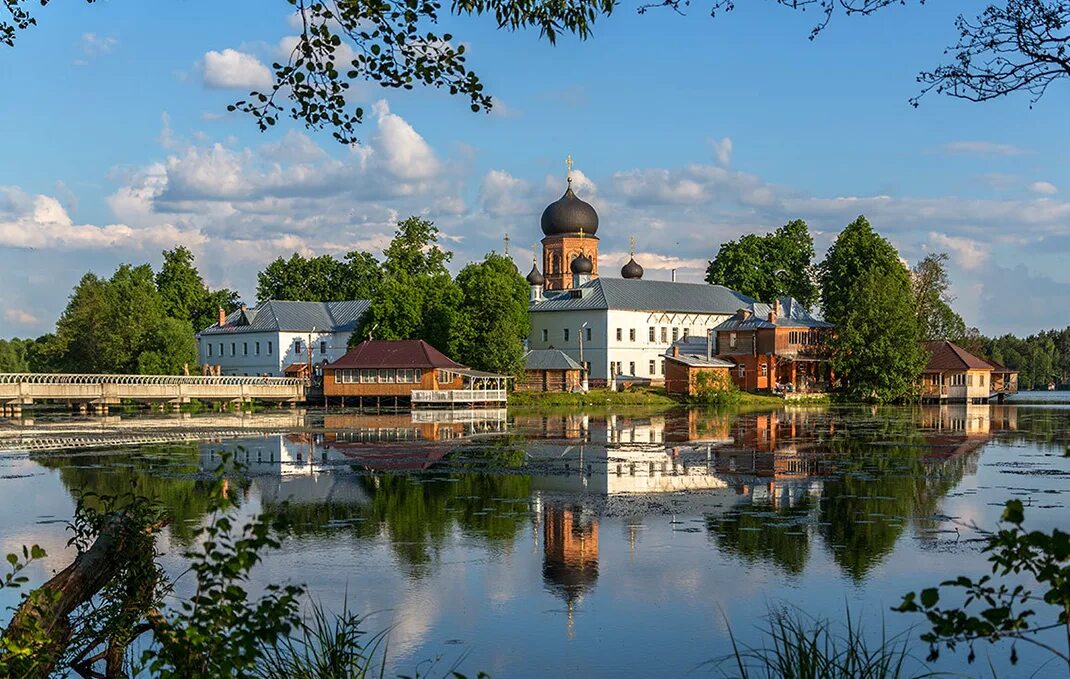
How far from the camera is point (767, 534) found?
15.8 m

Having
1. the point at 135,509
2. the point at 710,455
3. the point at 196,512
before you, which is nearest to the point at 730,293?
the point at 710,455

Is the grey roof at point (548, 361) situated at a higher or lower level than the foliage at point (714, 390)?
higher

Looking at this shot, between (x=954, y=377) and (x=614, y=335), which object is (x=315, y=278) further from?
(x=954, y=377)

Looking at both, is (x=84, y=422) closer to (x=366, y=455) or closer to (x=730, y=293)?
(x=366, y=455)

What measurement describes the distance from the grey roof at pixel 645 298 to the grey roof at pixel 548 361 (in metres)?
5.59

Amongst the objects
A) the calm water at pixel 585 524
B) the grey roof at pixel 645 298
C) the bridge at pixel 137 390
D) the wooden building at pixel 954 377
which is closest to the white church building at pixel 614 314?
the grey roof at pixel 645 298

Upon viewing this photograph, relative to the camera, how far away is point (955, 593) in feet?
40.4

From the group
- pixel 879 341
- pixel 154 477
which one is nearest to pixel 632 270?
pixel 879 341

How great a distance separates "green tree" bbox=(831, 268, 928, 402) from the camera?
67312 mm

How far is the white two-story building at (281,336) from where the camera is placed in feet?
270

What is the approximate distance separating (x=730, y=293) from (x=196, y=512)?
2700 inches

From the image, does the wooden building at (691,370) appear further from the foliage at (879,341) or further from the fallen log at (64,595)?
the fallen log at (64,595)

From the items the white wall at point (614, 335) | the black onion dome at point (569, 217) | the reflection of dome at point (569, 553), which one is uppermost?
the black onion dome at point (569, 217)

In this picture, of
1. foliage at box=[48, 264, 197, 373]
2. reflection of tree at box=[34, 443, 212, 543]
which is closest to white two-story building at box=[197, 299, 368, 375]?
foliage at box=[48, 264, 197, 373]
